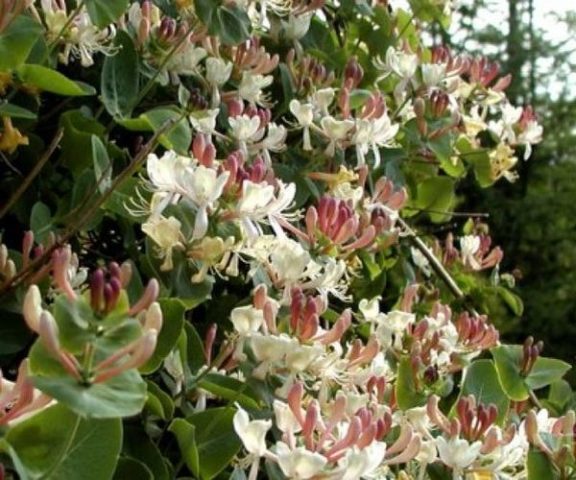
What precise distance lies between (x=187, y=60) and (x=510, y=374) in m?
0.48

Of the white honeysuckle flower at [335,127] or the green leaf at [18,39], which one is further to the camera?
the white honeysuckle flower at [335,127]

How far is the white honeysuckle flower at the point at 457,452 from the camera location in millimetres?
854

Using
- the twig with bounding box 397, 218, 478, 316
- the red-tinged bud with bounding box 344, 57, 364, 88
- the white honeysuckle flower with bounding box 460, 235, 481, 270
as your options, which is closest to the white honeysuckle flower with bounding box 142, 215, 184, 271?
the red-tinged bud with bounding box 344, 57, 364, 88

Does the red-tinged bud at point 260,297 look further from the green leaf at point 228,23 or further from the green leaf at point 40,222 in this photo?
the green leaf at point 228,23

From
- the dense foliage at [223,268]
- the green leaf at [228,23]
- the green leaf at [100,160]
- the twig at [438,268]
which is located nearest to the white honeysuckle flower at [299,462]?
the dense foliage at [223,268]

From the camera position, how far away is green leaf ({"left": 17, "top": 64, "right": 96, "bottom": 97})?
3.08 ft

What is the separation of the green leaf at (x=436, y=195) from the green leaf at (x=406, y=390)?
591mm

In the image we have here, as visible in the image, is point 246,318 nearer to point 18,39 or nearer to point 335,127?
point 18,39

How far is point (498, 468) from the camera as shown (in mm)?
871

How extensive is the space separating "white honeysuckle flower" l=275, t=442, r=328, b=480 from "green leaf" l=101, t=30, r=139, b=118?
1.56ft

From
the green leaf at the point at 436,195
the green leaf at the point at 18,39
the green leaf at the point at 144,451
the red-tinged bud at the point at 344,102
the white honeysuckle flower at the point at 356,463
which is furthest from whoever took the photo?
the green leaf at the point at 436,195

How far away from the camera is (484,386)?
1.03 meters

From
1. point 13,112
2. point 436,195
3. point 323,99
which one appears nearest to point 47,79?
point 13,112

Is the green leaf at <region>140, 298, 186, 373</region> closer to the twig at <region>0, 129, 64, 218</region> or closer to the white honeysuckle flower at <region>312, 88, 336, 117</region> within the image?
the twig at <region>0, 129, 64, 218</region>
